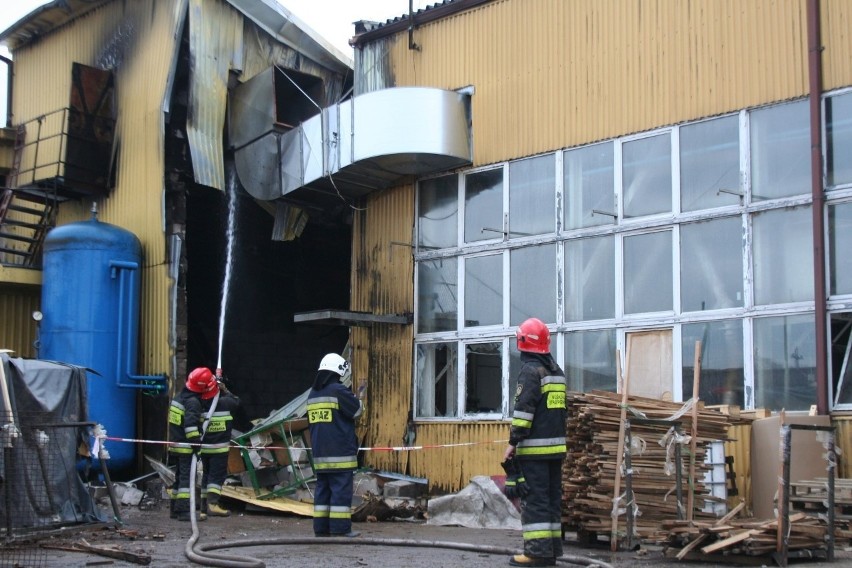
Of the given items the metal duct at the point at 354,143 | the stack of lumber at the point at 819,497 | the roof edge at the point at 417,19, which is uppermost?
the roof edge at the point at 417,19

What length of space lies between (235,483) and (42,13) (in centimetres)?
1102

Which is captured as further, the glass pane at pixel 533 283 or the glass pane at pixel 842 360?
the glass pane at pixel 533 283

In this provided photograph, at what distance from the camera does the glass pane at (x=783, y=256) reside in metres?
11.2

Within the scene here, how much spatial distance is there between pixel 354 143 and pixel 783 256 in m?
6.46

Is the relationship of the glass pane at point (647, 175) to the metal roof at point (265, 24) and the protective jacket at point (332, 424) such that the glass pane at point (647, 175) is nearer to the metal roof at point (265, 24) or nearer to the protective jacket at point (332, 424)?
the protective jacket at point (332, 424)

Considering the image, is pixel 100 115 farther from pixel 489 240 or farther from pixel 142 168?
pixel 489 240

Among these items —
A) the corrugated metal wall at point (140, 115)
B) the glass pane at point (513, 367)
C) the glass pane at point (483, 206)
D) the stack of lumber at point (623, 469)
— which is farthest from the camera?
the corrugated metal wall at point (140, 115)

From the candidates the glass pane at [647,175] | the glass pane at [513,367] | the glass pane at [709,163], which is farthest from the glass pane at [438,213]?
the glass pane at [709,163]

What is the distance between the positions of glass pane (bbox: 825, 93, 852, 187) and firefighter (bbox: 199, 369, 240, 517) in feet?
26.6

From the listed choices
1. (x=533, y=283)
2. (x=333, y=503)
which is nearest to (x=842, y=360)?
(x=533, y=283)

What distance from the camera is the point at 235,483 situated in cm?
1495

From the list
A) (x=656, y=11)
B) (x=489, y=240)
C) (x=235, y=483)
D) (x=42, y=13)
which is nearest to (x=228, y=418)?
(x=235, y=483)

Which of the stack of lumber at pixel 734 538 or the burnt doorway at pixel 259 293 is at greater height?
the burnt doorway at pixel 259 293

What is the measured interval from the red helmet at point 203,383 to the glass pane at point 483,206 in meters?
4.34
